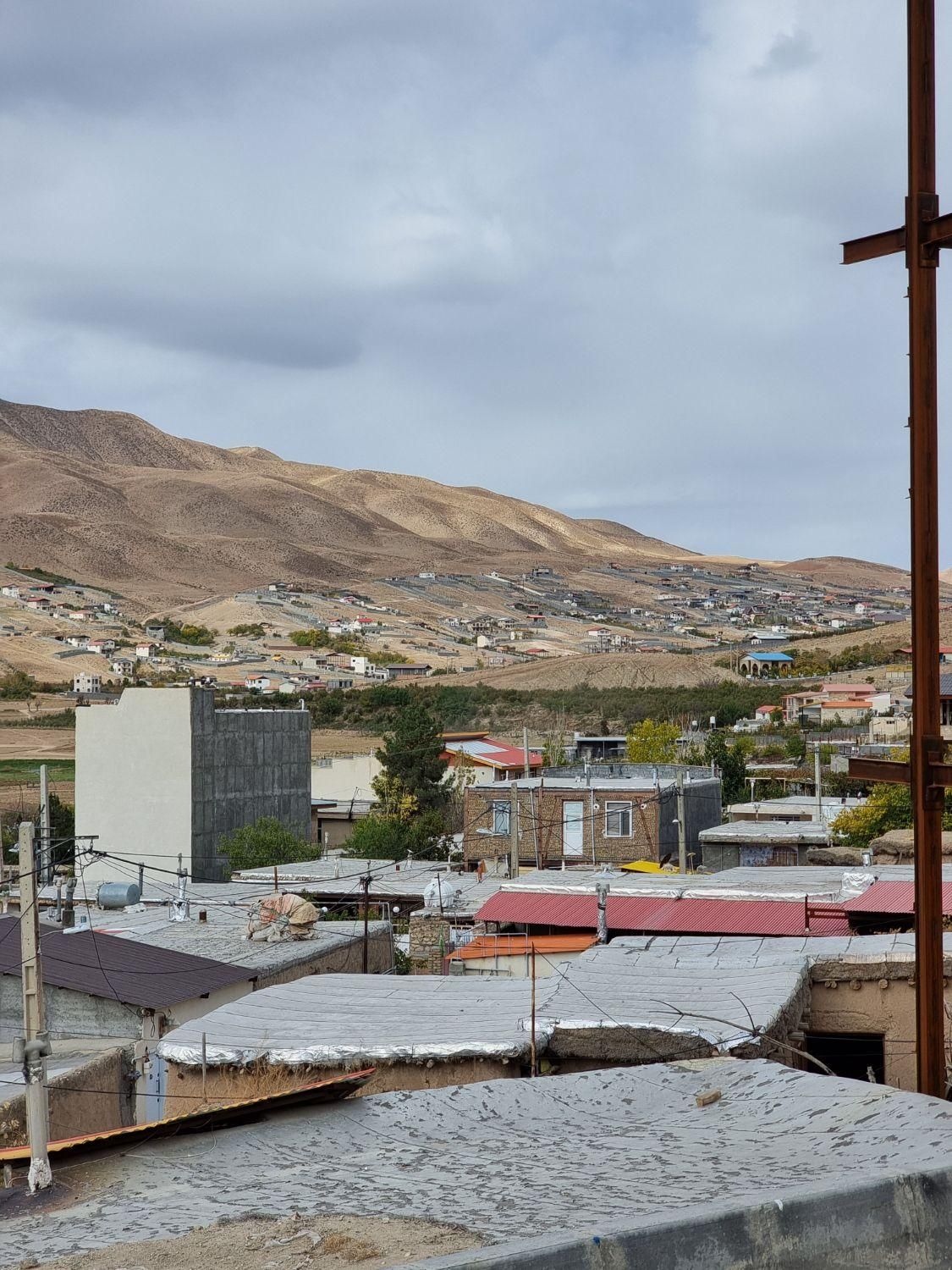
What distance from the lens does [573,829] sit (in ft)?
124

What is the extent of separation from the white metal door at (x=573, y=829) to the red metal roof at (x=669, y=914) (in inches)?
721

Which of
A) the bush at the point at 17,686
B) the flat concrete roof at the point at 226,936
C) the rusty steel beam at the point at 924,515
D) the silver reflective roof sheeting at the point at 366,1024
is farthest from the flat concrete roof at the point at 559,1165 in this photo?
the bush at the point at 17,686

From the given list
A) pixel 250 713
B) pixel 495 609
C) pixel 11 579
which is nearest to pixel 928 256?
pixel 250 713

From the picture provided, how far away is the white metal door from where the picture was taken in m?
37.7

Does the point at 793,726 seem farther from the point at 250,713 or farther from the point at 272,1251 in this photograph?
the point at 272,1251

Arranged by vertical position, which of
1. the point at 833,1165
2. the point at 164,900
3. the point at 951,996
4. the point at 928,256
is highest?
the point at 928,256

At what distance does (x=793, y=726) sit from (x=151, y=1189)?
77.0 m

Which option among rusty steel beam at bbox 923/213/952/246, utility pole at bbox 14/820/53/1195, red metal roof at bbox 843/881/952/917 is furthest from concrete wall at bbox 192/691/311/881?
rusty steel beam at bbox 923/213/952/246

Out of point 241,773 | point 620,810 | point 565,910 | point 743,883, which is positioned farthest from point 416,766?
point 565,910

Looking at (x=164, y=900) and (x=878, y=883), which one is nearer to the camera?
(x=878, y=883)

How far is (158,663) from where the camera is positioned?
124 m

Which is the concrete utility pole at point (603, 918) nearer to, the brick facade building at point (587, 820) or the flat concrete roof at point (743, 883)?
the flat concrete roof at point (743, 883)

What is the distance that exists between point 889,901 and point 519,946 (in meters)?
4.25

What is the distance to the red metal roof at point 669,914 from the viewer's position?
16156mm
